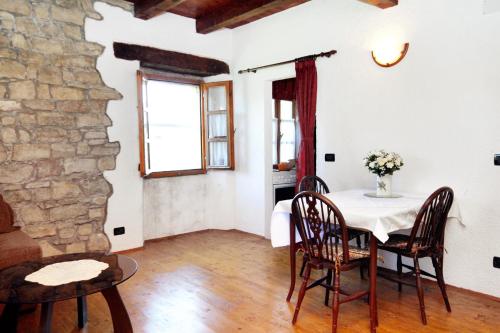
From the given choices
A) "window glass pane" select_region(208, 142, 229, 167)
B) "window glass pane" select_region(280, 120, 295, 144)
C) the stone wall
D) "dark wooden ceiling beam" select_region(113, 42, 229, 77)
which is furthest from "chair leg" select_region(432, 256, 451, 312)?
"dark wooden ceiling beam" select_region(113, 42, 229, 77)

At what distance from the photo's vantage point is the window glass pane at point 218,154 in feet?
17.0

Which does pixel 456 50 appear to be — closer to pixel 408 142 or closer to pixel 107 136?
pixel 408 142

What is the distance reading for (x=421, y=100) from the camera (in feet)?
11.2

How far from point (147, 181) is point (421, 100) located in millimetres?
3290

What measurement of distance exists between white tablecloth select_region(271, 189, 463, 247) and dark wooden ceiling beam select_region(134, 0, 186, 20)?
2.49 metres

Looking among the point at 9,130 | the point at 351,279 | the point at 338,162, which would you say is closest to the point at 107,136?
the point at 9,130

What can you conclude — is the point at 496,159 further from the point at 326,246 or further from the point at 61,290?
the point at 61,290

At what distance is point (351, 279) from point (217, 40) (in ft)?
11.6

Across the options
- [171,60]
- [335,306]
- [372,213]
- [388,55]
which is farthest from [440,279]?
[171,60]

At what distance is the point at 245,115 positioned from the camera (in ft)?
17.0

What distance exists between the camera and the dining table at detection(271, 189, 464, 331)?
254cm

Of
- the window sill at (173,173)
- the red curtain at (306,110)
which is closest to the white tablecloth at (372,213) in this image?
the red curtain at (306,110)

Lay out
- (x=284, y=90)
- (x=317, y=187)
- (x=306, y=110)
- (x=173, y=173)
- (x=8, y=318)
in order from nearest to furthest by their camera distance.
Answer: (x=8, y=318)
(x=317, y=187)
(x=306, y=110)
(x=173, y=173)
(x=284, y=90)

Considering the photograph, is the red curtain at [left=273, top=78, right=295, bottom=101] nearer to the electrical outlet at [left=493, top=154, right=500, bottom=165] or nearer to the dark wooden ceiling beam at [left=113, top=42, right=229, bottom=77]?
the dark wooden ceiling beam at [left=113, top=42, right=229, bottom=77]
